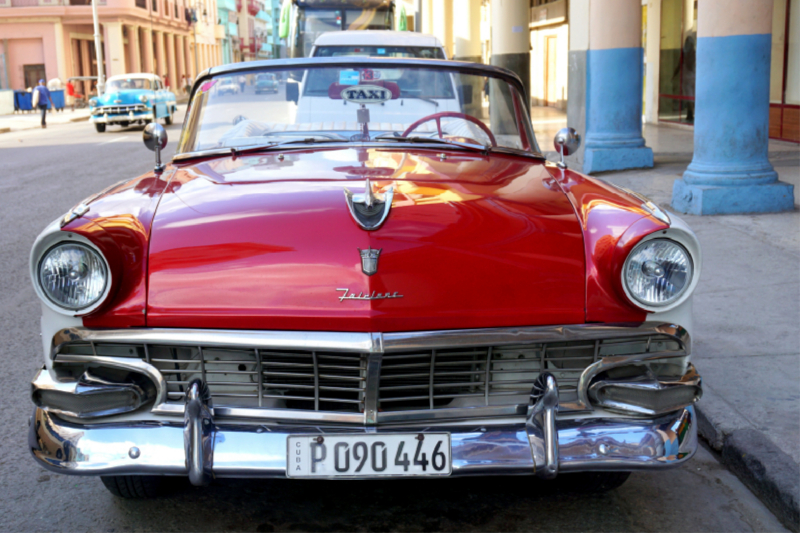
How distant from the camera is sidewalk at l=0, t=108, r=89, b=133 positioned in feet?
84.5

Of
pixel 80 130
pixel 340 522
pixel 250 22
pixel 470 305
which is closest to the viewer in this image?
pixel 470 305

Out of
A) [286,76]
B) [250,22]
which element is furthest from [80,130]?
[250,22]

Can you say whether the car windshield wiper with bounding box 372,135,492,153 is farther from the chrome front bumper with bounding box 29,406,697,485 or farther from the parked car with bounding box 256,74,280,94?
the chrome front bumper with bounding box 29,406,697,485

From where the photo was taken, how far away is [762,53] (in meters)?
7.54

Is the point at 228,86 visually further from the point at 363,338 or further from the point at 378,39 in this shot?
the point at 378,39

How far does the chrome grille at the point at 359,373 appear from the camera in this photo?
2.37 meters

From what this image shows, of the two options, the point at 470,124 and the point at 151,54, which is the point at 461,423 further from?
the point at 151,54

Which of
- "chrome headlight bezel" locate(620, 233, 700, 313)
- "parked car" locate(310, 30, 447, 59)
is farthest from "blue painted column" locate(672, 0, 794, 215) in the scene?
"chrome headlight bezel" locate(620, 233, 700, 313)

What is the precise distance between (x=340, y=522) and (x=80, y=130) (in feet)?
78.0

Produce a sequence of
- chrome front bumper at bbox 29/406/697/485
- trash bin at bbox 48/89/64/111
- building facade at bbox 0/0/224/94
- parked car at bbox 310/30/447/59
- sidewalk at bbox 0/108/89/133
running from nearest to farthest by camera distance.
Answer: chrome front bumper at bbox 29/406/697/485 < parked car at bbox 310/30/447/59 < sidewalk at bbox 0/108/89/133 < trash bin at bbox 48/89/64/111 < building facade at bbox 0/0/224/94

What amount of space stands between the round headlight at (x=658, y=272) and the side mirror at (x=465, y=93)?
151cm

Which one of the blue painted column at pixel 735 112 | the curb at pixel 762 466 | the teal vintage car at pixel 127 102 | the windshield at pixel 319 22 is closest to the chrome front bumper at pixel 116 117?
the teal vintage car at pixel 127 102

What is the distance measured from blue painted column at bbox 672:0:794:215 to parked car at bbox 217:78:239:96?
516 centimetres

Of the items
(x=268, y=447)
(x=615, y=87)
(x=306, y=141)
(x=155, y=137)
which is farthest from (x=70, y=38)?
(x=268, y=447)
